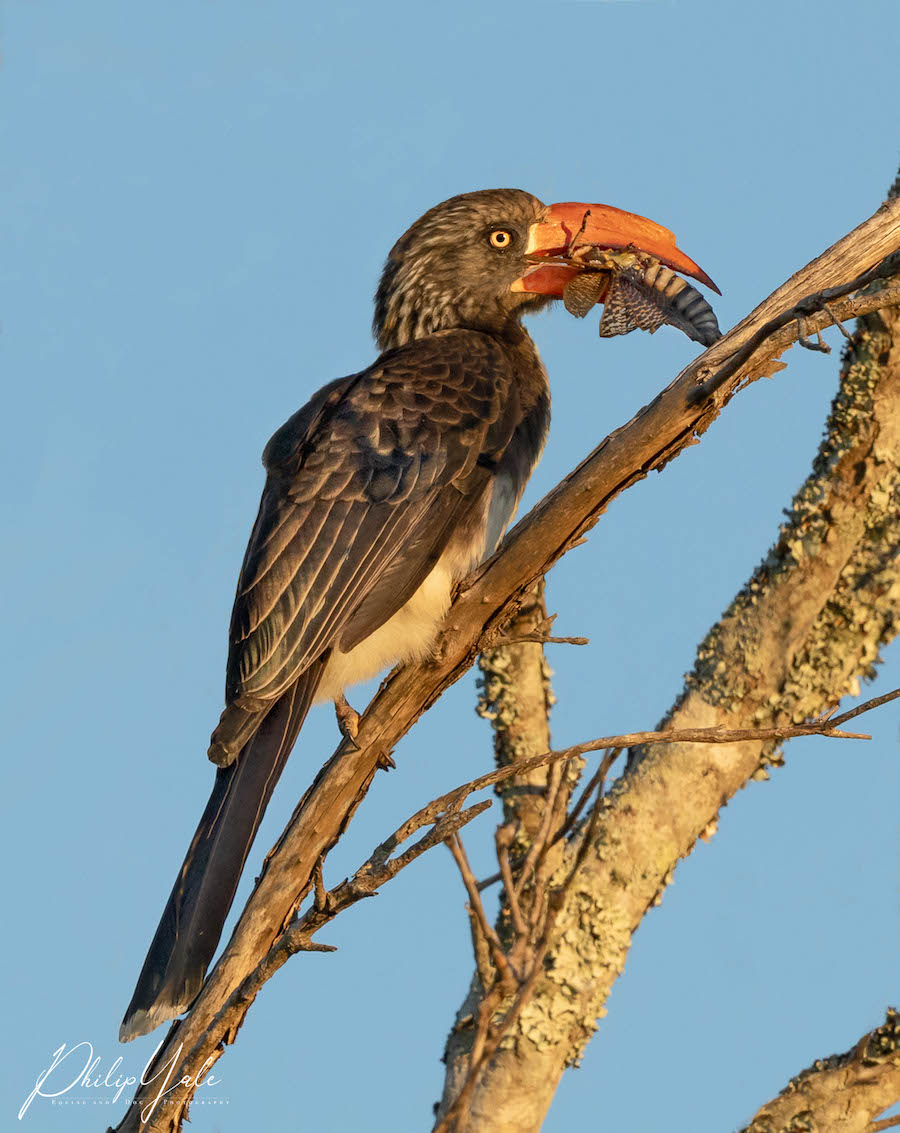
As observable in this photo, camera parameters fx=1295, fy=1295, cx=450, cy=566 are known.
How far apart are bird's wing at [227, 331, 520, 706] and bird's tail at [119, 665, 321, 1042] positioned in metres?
0.19

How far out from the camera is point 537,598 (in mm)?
4980

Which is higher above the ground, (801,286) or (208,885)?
(801,286)

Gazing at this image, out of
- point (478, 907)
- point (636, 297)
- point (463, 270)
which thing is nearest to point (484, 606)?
point (478, 907)

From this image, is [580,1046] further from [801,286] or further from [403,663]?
[801,286]

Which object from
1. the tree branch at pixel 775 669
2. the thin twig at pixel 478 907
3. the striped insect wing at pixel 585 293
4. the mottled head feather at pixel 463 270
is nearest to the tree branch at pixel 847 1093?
the tree branch at pixel 775 669

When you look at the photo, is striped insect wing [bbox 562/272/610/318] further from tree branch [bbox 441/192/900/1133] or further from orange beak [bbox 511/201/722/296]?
tree branch [bbox 441/192/900/1133]

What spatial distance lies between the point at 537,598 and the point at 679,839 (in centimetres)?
104

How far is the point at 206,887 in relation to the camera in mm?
3055

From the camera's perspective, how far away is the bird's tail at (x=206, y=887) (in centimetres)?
299

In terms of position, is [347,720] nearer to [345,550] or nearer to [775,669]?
[345,550]

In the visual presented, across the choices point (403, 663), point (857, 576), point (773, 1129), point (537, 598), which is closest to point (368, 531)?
point (403, 663)

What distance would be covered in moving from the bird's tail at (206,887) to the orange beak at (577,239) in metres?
2.18

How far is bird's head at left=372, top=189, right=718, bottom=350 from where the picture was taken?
15.4 ft

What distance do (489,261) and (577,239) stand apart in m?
0.33
